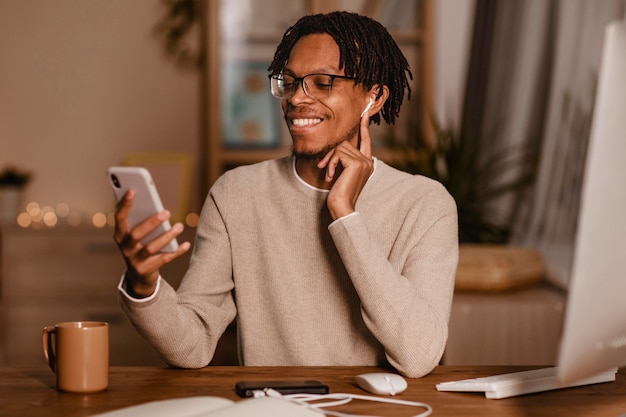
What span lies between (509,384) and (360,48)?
77cm

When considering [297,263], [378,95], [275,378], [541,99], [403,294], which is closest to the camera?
[275,378]

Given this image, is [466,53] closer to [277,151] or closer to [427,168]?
[427,168]

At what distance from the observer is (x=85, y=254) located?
3600 mm

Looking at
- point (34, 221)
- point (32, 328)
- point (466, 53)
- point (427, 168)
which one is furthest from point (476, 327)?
point (34, 221)

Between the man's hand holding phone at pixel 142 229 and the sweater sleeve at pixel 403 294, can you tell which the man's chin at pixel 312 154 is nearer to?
the sweater sleeve at pixel 403 294

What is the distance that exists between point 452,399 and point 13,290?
2.80m

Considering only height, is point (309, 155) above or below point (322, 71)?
below

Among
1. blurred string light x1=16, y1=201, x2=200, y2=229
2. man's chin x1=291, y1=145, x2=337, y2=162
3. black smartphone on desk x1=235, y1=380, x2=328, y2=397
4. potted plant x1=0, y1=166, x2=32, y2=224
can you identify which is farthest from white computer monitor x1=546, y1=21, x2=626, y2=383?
potted plant x1=0, y1=166, x2=32, y2=224

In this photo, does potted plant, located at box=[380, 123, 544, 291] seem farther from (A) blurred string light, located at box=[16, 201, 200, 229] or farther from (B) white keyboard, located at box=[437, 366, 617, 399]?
(B) white keyboard, located at box=[437, 366, 617, 399]

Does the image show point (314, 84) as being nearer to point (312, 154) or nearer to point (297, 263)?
point (312, 154)

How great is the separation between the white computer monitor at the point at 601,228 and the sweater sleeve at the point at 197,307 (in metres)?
0.73

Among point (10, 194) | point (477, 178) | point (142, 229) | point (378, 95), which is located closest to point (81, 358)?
point (142, 229)

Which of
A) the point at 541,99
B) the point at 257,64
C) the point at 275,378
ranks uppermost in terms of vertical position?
the point at 257,64

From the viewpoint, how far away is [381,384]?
4.01 feet
